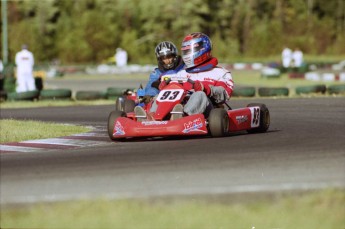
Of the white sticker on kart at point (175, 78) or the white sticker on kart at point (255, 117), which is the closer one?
the white sticker on kart at point (175, 78)

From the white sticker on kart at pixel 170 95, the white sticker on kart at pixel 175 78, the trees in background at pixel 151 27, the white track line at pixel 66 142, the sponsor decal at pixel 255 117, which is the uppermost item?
the white sticker on kart at pixel 175 78

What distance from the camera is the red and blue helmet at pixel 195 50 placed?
464 inches

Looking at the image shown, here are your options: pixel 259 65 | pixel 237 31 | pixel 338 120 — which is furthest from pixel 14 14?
pixel 338 120

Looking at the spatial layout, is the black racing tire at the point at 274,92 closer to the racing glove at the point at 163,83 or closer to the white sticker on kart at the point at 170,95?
the racing glove at the point at 163,83

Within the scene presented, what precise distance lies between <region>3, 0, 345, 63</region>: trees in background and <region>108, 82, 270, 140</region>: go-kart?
166 feet

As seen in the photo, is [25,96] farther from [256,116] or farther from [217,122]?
[217,122]

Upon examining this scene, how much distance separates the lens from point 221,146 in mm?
9797

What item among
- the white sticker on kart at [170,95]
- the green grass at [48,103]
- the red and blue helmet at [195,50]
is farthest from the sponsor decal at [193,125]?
the green grass at [48,103]

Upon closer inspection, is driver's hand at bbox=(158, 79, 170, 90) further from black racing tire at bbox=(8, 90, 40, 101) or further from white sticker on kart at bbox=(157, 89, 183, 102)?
black racing tire at bbox=(8, 90, 40, 101)

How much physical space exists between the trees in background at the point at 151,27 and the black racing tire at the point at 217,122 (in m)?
51.2

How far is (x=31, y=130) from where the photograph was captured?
475 inches

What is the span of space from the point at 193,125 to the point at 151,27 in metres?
64.6

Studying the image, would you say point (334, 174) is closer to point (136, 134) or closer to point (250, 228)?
point (250, 228)

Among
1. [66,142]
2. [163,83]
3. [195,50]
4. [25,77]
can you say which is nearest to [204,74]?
[195,50]
